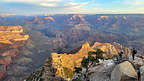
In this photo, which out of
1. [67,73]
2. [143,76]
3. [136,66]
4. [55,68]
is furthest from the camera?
[67,73]

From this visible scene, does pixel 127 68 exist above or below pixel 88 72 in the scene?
above

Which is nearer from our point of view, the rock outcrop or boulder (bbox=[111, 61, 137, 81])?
boulder (bbox=[111, 61, 137, 81])

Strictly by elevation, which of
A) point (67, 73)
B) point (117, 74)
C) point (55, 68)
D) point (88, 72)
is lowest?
point (67, 73)

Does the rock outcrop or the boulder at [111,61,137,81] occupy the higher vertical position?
the boulder at [111,61,137,81]

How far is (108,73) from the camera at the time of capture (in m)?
37.2

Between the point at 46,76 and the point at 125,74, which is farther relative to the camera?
the point at 46,76

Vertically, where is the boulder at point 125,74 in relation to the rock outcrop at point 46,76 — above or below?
above

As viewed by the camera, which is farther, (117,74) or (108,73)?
(108,73)

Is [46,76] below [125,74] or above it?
below

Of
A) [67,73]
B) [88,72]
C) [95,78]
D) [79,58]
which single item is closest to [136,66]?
[95,78]

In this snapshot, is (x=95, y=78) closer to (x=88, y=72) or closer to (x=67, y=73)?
(x=88, y=72)

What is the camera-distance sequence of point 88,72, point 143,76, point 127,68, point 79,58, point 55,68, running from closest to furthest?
1. point 143,76
2. point 127,68
3. point 88,72
4. point 55,68
5. point 79,58

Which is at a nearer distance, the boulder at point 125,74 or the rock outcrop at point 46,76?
the boulder at point 125,74

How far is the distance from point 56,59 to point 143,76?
9203 centimetres
